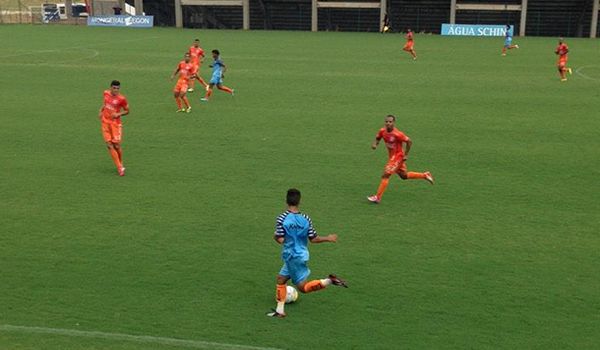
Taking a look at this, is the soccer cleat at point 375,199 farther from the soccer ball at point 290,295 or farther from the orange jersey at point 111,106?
the orange jersey at point 111,106

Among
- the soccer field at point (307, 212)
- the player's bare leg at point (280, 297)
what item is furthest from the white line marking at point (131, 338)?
the player's bare leg at point (280, 297)

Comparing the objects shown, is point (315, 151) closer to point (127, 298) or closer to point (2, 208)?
point (2, 208)

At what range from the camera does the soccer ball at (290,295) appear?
30.5 feet

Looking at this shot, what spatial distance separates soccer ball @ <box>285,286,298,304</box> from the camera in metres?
9.29

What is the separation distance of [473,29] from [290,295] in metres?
50.6

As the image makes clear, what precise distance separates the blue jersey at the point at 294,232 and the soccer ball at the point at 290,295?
1.92 feet

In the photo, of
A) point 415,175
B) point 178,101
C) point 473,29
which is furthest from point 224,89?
point 473,29

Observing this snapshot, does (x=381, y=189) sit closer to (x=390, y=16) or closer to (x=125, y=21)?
(x=125, y=21)

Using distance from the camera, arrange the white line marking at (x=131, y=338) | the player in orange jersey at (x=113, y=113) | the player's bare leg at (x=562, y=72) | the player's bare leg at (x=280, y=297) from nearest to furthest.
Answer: the white line marking at (x=131, y=338), the player's bare leg at (x=280, y=297), the player in orange jersey at (x=113, y=113), the player's bare leg at (x=562, y=72)

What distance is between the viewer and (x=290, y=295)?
30.6 feet

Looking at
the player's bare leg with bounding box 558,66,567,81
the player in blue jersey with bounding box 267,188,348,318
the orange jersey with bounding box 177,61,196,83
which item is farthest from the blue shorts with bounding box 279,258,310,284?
the player's bare leg with bounding box 558,66,567,81

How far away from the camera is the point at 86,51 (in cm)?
4075

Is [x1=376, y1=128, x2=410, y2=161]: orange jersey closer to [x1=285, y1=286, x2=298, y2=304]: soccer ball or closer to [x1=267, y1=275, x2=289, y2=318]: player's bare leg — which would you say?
[x1=285, y1=286, x2=298, y2=304]: soccer ball

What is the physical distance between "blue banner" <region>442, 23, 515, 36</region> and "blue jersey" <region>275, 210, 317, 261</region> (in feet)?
164
